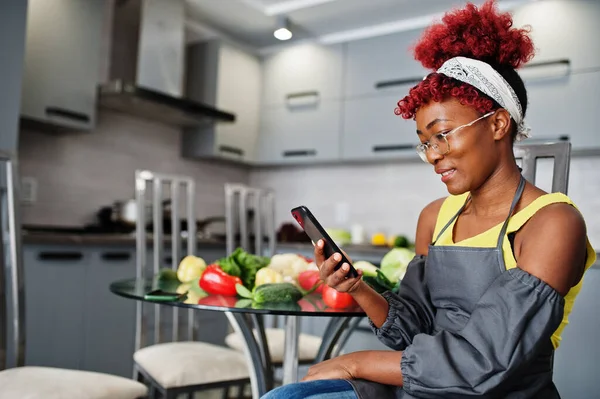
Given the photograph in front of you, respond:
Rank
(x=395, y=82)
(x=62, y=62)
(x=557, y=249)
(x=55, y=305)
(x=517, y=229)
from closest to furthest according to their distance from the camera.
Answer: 1. (x=557, y=249)
2. (x=517, y=229)
3. (x=55, y=305)
4. (x=62, y=62)
5. (x=395, y=82)

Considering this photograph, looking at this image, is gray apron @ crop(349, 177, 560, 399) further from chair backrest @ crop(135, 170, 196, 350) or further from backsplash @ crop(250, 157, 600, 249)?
backsplash @ crop(250, 157, 600, 249)

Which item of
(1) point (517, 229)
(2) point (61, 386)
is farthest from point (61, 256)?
(1) point (517, 229)

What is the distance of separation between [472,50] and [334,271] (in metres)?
0.52

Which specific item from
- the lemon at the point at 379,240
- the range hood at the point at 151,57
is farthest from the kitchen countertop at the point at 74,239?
the lemon at the point at 379,240

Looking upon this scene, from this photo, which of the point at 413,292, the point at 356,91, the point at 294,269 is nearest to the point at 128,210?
the point at 356,91

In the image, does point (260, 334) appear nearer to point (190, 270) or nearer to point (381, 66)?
point (190, 270)

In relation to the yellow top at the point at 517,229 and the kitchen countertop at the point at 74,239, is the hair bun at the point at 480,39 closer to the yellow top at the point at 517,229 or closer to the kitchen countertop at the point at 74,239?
the yellow top at the point at 517,229

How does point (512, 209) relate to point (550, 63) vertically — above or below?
below

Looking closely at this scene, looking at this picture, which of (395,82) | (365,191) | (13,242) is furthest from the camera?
(365,191)

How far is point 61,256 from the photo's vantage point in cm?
280

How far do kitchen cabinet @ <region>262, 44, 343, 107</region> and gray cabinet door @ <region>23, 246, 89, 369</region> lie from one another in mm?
2101

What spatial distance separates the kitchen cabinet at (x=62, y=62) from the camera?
2967 millimetres

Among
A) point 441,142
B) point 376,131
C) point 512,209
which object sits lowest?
point 512,209

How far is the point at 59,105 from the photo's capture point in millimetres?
3098
